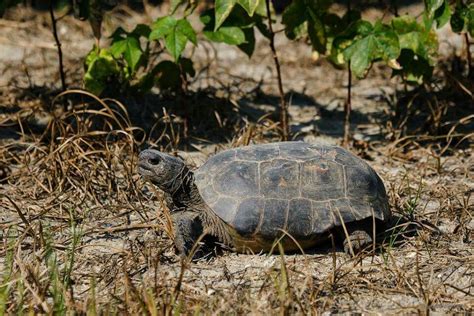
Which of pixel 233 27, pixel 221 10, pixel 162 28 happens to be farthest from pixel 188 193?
pixel 233 27

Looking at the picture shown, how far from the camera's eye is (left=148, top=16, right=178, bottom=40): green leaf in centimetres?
505

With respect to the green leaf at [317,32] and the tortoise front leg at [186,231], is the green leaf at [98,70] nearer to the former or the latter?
the green leaf at [317,32]

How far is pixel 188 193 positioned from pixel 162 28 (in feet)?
4.46

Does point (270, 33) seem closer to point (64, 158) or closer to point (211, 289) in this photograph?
point (64, 158)

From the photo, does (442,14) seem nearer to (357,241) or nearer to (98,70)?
(357,241)

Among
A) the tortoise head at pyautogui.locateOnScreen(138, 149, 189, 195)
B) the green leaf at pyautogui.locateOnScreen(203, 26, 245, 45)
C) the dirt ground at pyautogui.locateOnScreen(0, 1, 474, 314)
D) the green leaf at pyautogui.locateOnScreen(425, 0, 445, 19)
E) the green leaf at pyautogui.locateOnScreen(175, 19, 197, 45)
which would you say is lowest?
the dirt ground at pyautogui.locateOnScreen(0, 1, 474, 314)

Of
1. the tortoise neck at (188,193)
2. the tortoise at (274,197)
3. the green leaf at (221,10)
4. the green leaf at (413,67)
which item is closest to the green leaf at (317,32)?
the green leaf at (413,67)

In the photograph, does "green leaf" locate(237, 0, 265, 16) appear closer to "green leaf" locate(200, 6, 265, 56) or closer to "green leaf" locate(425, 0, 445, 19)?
"green leaf" locate(200, 6, 265, 56)

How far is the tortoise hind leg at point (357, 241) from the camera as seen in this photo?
403 cm

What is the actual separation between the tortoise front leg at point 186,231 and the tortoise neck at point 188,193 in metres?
0.08

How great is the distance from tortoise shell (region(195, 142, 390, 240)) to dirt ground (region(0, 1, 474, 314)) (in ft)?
0.63

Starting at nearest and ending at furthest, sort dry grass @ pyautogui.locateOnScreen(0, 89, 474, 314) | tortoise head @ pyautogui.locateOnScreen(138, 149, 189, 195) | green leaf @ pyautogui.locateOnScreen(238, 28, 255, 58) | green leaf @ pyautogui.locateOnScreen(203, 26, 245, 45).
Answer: dry grass @ pyautogui.locateOnScreen(0, 89, 474, 314) < tortoise head @ pyautogui.locateOnScreen(138, 149, 189, 195) < green leaf @ pyautogui.locateOnScreen(203, 26, 245, 45) < green leaf @ pyautogui.locateOnScreen(238, 28, 255, 58)

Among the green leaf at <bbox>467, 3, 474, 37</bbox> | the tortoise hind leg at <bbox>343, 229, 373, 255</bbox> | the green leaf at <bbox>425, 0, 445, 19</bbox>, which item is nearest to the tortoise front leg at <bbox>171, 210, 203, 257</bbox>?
the tortoise hind leg at <bbox>343, 229, 373, 255</bbox>

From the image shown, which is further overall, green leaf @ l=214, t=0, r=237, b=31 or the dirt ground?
green leaf @ l=214, t=0, r=237, b=31
